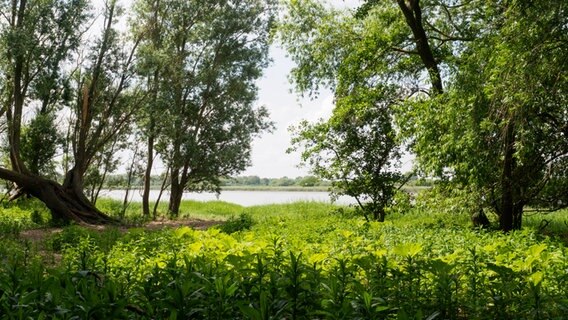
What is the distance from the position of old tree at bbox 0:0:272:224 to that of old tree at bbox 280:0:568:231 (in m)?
8.12

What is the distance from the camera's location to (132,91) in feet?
83.7

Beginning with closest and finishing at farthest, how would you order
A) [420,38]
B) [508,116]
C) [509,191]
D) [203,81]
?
[508,116], [509,191], [420,38], [203,81]

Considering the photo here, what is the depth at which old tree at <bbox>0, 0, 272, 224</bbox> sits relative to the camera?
20.6 m

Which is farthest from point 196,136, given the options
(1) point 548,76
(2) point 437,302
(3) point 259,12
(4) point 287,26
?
(2) point 437,302

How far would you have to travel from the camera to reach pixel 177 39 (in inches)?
1067

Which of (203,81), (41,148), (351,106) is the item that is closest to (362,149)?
(351,106)

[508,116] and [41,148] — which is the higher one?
[41,148]

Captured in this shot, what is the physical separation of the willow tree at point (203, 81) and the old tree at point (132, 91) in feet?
0.18

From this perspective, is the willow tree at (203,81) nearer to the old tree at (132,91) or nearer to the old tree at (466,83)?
the old tree at (132,91)

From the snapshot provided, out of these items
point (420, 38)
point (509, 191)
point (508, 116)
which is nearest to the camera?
point (508, 116)

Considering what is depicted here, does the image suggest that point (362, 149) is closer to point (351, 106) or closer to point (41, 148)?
point (351, 106)

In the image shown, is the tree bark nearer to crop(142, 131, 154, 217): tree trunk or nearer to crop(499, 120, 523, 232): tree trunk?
crop(499, 120, 523, 232): tree trunk

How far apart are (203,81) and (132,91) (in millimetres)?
3674

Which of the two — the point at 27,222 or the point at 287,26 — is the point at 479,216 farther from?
the point at 27,222
